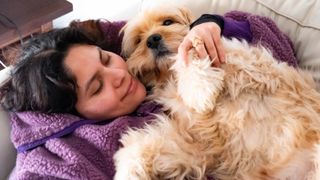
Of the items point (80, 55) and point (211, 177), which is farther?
point (80, 55)

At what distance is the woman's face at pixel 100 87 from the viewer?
4.01 ft

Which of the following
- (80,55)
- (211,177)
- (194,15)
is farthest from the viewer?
(194,15)

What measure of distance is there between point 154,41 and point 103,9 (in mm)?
787

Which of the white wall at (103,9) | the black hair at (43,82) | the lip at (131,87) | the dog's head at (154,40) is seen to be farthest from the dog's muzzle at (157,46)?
the white wall at (103,9)

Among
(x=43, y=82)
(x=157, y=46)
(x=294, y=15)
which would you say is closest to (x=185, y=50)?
(x=157, y=46)

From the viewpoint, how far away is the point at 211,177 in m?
1.11

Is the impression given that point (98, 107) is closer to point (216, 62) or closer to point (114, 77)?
point (114, 77)

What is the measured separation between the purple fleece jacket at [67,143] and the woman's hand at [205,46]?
8.1 inches

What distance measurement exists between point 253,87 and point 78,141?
0.49 meters

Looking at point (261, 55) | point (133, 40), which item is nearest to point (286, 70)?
point (261, 55)

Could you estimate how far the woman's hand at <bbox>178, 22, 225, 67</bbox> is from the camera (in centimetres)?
112

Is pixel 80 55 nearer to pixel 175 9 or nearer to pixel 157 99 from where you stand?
pixel 157 99

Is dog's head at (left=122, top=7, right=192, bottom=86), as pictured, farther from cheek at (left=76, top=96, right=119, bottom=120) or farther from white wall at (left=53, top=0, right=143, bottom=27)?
white wall at (left=53, top=0, right=143, bottom=27)

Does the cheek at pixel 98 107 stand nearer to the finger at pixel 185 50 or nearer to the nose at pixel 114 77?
the nose at pixel 114 77
